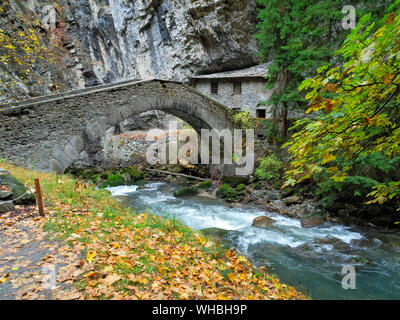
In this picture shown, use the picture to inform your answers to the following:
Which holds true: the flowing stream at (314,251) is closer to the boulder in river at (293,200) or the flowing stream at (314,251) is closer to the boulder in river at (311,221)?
the boulder in river at (311,221)

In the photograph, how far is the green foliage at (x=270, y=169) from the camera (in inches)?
436

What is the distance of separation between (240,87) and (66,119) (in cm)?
1577

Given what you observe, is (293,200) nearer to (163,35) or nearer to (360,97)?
(360,97)

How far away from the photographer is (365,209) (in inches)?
287

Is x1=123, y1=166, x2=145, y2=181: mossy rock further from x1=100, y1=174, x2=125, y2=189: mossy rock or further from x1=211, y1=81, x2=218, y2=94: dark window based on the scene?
x1=211, y1=81, x2=218, y2=94: dark window

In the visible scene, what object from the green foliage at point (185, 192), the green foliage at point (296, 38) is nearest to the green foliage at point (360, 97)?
the green foliage at point (296, 38)

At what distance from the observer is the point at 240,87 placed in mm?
20000

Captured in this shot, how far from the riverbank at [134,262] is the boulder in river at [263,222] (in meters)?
3.07

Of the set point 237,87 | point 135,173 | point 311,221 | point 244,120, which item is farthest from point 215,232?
point 237,87

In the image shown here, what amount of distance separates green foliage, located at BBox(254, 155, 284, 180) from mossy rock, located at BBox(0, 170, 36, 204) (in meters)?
9.75

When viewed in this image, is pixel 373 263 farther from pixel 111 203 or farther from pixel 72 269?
pixel 111 203

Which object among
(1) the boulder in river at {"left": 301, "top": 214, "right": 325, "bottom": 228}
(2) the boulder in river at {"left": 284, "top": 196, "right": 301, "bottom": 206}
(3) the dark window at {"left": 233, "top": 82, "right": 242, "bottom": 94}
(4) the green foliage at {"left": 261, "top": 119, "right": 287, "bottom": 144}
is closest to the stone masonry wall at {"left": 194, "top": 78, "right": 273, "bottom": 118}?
(3) the dark window at {"left": 233, "top": 82, "right": 242, "bottom": 94}

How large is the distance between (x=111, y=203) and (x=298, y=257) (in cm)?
561
